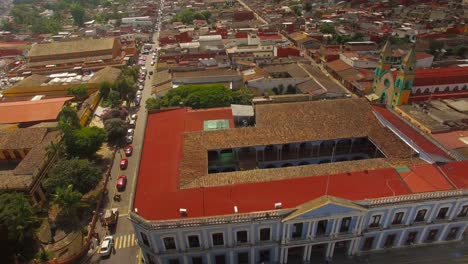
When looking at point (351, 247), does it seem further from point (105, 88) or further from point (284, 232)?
point (105, 88)

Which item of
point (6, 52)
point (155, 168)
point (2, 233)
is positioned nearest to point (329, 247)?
point (155, 168)

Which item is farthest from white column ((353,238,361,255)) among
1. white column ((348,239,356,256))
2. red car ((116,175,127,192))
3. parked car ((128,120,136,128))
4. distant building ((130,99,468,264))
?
parked car ((128,120,136,128))

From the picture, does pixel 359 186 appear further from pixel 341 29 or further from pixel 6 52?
pixel 6 52

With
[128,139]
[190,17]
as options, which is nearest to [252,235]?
[128,139]

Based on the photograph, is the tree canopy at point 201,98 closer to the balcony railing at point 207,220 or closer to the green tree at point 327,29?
the balcony railing at point 207,220

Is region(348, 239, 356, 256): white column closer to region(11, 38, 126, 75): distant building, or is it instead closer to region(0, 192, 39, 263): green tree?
region(0, 192, 39, 263): green tree

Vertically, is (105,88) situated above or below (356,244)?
above
